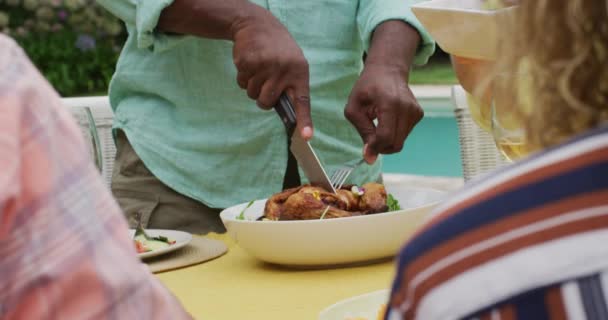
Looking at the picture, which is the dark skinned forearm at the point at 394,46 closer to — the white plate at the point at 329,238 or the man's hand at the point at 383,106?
the man's hand at the point at 383,106

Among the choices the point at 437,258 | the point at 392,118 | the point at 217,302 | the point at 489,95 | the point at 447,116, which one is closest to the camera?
the point at 437,258

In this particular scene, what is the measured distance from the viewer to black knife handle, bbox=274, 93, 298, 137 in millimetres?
1347

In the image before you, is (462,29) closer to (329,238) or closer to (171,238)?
(329,238)

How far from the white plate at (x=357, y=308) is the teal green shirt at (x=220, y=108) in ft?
2.42

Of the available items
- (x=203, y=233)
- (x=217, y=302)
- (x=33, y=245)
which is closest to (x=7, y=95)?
(x=33, y=245)

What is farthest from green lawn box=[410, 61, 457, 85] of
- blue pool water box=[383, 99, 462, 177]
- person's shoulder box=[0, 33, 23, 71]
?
person's shoulder box=[0, 33, 23, 71]

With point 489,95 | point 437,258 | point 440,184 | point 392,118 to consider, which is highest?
point 437,258

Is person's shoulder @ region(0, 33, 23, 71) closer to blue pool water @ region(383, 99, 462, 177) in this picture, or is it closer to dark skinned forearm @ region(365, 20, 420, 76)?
dark skinned forearm @ region(365, 20, 420, 76)

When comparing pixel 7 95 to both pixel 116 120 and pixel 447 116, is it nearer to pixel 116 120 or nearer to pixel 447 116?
pixel 116 120

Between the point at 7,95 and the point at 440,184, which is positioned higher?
the point at 7,95

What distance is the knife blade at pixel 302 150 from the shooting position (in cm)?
135

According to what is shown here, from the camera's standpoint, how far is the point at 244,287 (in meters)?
1.16

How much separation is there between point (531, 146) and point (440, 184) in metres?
6.18

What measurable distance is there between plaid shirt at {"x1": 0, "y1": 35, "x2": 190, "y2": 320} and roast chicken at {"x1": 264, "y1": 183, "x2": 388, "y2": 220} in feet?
2.43
